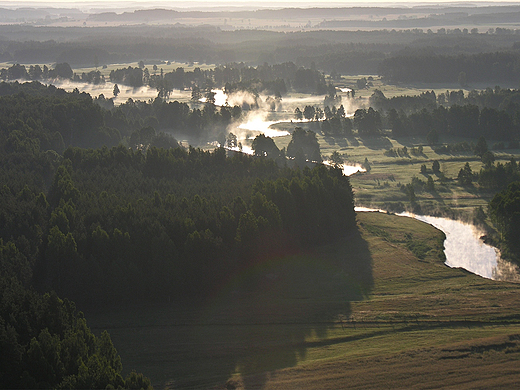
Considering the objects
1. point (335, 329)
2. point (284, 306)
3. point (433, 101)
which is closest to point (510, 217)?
point (335, 329)

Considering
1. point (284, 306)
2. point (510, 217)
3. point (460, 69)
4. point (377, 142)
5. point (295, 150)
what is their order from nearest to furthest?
point (284, 306) → point (510, 217) → point (295, 150) → point (377, 142) → point (460, 69)

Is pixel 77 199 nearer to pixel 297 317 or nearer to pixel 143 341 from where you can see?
pixel 143 341

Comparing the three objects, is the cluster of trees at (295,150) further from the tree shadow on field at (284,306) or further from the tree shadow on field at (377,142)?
the tree shadow on field at (284,306)

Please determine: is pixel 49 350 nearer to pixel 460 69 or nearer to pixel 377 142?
pixel 377 142

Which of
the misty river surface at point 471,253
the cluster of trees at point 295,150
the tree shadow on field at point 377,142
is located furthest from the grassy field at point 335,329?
the tree shadow on field at point 377,142

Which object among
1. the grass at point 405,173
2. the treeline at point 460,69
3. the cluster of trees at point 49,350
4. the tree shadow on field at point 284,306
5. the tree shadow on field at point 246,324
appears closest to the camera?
the cluster of trees at point 49,350

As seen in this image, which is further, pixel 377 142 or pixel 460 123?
pixel 460 123
